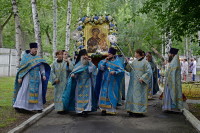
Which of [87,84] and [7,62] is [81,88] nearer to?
[87,84]

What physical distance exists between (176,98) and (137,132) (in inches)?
132

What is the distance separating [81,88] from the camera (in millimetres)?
9875

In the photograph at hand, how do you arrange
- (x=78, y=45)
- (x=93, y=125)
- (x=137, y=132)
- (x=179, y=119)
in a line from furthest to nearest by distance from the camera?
(x=78, y=45) < (x=179, y=119) < (x=93, y=125) < (x=137, y=132)

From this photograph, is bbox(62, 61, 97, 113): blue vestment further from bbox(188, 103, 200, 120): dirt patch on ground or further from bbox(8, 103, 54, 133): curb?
bbox(188, 103, 200, 120): dirt patch on ground

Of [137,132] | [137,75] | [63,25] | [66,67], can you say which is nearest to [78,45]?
[66,67]

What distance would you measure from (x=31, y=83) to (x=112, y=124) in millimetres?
2864

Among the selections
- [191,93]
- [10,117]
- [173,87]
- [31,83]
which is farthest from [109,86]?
[191,93]

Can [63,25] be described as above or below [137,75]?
above

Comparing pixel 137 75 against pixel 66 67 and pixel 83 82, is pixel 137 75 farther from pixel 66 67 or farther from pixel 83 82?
pixel 66 67

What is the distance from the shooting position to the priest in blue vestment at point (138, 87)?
9.65 m

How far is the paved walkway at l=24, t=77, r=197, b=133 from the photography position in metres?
7.67

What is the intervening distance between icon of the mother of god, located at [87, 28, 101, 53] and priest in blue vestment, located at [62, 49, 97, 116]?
6148mm

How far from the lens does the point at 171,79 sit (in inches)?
415

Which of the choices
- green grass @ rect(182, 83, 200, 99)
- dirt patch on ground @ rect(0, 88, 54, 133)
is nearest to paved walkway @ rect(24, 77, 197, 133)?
dirt patch on ground @ rect(0, 88, 54, 133)
